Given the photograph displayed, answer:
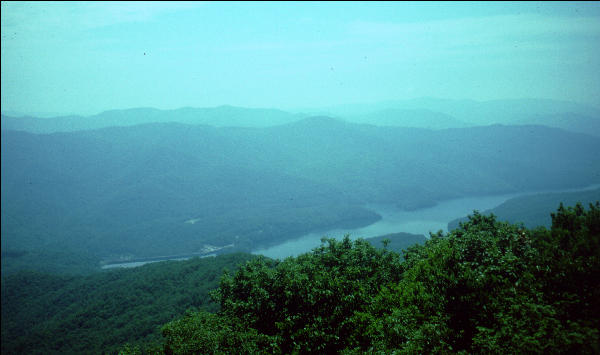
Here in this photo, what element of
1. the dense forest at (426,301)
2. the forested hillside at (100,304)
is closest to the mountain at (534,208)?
the forested hillside at (100,304)

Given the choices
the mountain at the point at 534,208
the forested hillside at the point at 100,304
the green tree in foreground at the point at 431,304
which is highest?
the green tree in foreground at the point at 431,304

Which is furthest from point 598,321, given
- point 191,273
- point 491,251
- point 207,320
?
point 191,273

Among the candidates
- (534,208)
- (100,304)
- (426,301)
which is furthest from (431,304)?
(534,208)

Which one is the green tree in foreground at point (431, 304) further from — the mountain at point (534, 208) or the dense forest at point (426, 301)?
the mountain at point (534, 208)

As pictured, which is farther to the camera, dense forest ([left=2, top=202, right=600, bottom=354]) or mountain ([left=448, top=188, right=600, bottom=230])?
mountain ([left=448, top=188, right=600, bottom=230])

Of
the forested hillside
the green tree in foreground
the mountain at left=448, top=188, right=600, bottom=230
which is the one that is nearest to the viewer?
the green tree in foreground

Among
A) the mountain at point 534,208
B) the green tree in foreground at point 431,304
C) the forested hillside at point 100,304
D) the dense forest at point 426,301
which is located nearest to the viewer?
the green tree in foreground at point 431,304

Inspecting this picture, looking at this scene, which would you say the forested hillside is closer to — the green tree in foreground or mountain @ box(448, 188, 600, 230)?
the green tree in foreground

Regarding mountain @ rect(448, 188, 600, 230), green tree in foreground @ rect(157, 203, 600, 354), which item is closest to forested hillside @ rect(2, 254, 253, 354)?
green tree in foreground @ rect(157, 203, 600, 354)
